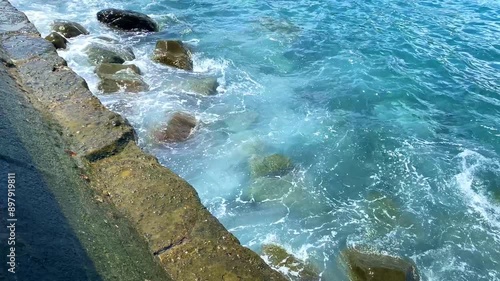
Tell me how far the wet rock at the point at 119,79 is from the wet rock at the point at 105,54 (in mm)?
528

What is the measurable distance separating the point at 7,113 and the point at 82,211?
1983mm

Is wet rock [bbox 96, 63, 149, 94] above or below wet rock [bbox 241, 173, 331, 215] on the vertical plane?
above

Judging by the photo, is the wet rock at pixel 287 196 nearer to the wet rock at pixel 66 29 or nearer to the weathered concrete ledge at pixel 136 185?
the weathered concrete ledge at pixel 136 185

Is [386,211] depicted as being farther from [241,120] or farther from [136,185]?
[136,185]

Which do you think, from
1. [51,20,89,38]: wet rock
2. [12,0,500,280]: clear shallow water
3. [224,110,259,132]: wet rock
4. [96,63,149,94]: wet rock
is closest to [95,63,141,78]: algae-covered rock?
[96,63,149,94]: wet rock

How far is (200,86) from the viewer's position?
11.4 m

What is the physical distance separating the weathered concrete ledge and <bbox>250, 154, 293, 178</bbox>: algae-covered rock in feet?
11.7

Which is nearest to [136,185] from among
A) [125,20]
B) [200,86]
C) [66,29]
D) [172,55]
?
[200,86]

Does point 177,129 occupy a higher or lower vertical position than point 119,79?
lower

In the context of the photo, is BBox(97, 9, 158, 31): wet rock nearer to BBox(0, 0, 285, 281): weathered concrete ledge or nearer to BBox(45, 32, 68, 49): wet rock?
BBox(45, 32, 68, 49): wet rock

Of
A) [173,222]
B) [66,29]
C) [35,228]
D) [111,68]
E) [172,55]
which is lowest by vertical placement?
[172,55]

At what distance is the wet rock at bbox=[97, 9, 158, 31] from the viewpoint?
14562mm

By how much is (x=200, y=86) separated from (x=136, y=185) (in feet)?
22.0

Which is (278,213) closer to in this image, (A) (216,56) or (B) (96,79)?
(B) (96,79)
